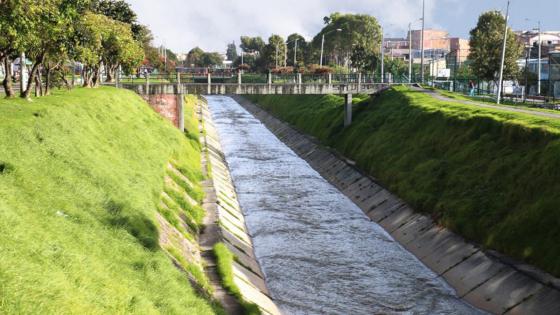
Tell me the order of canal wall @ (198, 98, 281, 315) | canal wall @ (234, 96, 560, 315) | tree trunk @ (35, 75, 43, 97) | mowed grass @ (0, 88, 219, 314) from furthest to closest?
tree trunk @ (35, 75, 43, 97) → canal wall @ (198, 98, 281, 315) → canal wall @ (234, 96, 560, 315) → mowed grass @ (0, 88, 219, 314)

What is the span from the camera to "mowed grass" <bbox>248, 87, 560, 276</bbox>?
3180 cm

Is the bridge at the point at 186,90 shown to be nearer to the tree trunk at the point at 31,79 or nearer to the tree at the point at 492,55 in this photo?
the tree at the point at 492,55

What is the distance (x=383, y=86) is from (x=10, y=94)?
1861 inches

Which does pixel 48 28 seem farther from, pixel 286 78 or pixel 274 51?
pixel 274 51

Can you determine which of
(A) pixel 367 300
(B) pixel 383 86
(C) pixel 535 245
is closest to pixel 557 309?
(C) pixel 535 245

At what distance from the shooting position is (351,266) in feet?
114

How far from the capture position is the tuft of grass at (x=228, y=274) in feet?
82.4

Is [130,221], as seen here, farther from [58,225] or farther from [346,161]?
[346,161]

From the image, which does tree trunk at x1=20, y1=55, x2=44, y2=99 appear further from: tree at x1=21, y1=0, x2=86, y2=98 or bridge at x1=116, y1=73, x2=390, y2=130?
bridge at x1=116, y1=73, x2=390, y2=130

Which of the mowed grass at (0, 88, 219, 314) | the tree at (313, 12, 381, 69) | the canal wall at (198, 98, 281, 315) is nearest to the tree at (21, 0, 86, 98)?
the mowed grass at (0, 88, 219, 314)

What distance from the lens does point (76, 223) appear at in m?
20.9

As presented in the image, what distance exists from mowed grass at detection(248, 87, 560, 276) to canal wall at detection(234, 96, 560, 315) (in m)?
0.77

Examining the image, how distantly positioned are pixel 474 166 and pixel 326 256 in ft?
41.0

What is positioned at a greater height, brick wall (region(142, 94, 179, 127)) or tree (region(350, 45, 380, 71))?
tree (region(350, 45, 380, 71))
